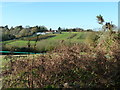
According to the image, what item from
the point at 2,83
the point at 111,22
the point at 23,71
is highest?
the point at 111,22

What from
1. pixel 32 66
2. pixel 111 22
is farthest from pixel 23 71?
pixel 111 22

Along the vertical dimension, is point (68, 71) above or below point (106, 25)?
below

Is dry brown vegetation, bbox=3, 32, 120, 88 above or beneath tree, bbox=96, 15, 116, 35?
beneath

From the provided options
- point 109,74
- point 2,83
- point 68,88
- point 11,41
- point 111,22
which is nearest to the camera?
point 68,88

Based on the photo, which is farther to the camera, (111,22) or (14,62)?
(111,22)

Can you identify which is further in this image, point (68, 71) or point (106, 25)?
point (106, 25)

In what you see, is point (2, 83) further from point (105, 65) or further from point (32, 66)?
point (105, 65)

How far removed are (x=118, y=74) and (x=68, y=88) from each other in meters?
1.86

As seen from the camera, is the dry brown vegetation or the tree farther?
the tree

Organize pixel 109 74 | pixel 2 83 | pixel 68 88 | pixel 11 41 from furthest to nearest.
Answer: pixel 11 41
pixel 2 83
pixel 109 74
pixel 68 88

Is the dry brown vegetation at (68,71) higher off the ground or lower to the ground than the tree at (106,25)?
lower

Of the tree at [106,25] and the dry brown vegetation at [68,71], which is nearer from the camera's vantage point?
the dry brown vegetation at [68,71]

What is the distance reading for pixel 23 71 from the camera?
5.11 metres

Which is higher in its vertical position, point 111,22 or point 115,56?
point 111,22
